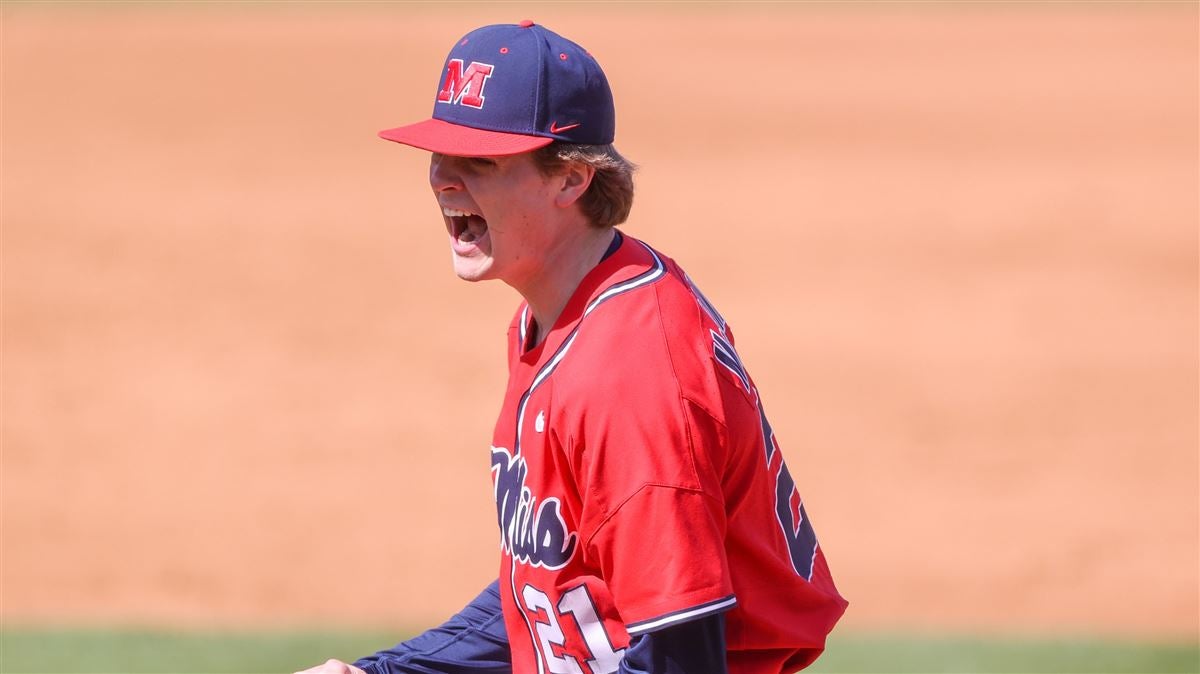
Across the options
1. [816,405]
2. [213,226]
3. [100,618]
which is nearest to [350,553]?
[100,618]

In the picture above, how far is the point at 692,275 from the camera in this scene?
42.0ft

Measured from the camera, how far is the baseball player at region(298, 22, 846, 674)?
2104 mm

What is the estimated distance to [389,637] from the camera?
7242 millimetres

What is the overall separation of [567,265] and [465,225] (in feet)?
0.64

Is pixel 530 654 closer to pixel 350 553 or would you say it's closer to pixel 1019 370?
pixel 350 553

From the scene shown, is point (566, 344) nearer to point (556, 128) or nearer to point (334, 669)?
point (556, 128)

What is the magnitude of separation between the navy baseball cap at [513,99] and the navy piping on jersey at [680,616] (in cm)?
74

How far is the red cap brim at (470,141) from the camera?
7.64ft

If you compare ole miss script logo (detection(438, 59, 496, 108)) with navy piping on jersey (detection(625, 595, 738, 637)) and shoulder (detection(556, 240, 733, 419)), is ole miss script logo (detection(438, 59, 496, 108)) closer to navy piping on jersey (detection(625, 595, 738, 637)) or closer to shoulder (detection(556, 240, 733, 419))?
shoulder (detection(556, 240, 733, 419))

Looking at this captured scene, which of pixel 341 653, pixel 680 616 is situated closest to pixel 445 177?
pixel 680 616

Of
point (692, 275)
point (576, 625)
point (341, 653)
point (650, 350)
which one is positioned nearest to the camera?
point (650, 350)

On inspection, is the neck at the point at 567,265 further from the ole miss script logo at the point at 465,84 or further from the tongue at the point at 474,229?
the ole miss script logo at the point at 465,84

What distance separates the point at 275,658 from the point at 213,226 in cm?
788

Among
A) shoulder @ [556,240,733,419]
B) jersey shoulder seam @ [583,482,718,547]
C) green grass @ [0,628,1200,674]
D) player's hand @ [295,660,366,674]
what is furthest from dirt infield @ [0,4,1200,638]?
jersey shoulder seam @ [583,482,718,547]
